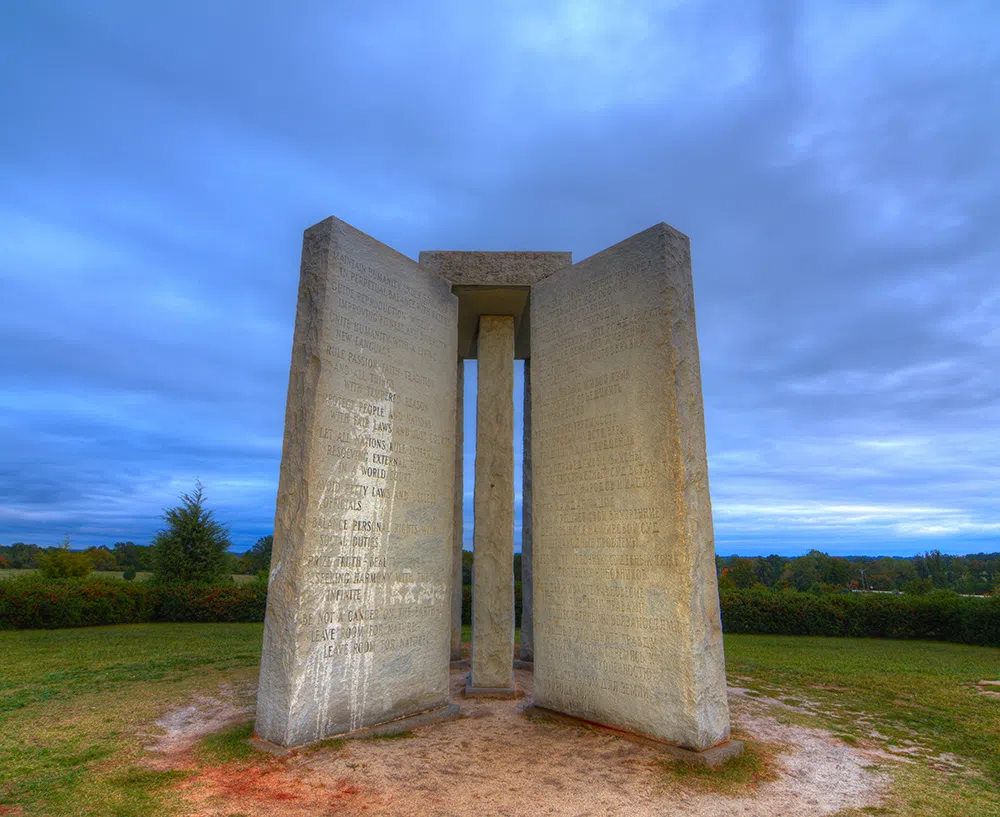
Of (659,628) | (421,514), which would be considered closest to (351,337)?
(421,514)

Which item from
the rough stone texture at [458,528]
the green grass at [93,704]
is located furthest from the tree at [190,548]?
the rough stone texture at [458,528]

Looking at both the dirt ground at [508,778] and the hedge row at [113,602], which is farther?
the hedge row at [113,602]

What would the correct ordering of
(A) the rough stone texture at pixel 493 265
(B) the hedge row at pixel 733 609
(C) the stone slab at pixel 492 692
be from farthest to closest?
1. (B) the hedge row at pixel 733 609
2. (A) the rough stone texture at pixel 493 265
3. (C) the stone slab at pixel 492 692

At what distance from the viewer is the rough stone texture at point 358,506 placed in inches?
211

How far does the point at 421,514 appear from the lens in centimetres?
650

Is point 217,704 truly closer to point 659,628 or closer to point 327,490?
point 327,490

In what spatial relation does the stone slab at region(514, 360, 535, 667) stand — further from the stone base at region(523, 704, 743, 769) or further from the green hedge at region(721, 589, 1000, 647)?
the green hedge at region(721, 589, 1000, 647)

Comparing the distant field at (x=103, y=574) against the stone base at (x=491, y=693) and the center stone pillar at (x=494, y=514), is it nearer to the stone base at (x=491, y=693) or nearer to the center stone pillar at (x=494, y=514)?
the center stone pillar at (x=494, y=514)

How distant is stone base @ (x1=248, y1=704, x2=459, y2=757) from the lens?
509 cm

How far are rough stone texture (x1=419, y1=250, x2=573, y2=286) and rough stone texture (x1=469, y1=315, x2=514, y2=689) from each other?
1150mm

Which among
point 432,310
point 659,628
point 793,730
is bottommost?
point 793,730

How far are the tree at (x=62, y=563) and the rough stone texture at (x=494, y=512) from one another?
17865 mm

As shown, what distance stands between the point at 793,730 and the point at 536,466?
3884mm

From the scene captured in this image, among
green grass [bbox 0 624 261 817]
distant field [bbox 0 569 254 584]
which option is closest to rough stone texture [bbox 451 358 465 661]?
green grass [bbox 0 624 261 817]
